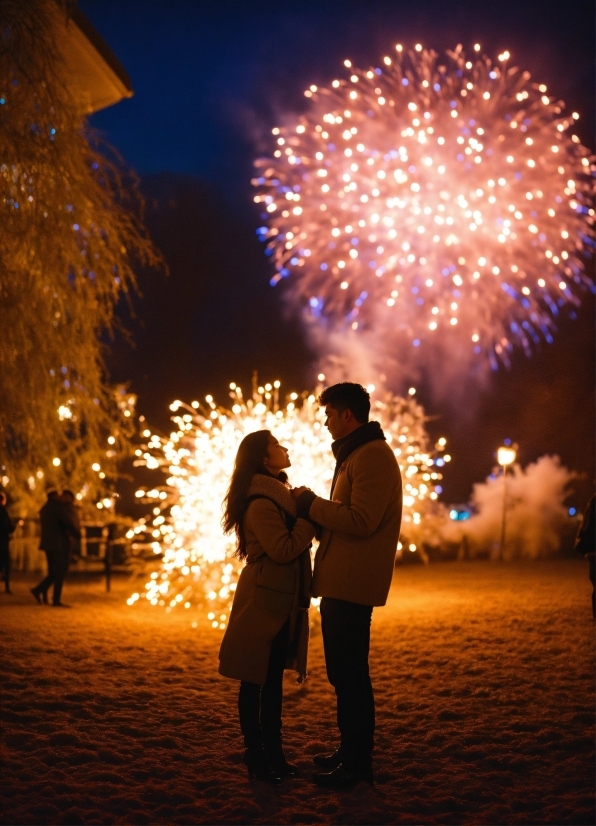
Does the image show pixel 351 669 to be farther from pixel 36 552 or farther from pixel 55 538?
pixel 36 552

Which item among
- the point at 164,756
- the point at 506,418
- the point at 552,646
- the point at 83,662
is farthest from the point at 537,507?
the point at 164,756

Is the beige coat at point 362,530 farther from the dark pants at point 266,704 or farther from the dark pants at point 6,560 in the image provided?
the dark pants at point 6,560

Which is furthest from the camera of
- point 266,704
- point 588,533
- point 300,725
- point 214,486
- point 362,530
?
point 214,486

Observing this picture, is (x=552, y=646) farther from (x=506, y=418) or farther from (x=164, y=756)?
(x=506, y=418)

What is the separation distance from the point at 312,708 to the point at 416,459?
7413 millimetres

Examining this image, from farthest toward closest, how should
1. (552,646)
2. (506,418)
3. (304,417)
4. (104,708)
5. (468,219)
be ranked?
(506,418) < (468,219) < (304,417) < (552,646) < (104,708)

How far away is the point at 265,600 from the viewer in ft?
14.8

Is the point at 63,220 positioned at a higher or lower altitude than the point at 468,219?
lower

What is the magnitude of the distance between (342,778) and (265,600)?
3.29 ft

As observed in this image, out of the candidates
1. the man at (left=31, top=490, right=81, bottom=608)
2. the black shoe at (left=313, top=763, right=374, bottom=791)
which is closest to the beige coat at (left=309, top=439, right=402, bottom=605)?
the black shoe at (left=313, top=763, right=374, bottom=791)

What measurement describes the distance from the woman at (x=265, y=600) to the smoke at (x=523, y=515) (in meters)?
18.4

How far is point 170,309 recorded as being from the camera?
2727 cm

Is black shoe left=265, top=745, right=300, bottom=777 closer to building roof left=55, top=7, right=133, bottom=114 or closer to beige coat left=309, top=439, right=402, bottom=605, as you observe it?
beige coat left=309, top=439, right=402, bottom=605

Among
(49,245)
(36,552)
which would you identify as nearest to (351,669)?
(49,245)
